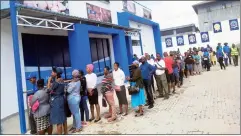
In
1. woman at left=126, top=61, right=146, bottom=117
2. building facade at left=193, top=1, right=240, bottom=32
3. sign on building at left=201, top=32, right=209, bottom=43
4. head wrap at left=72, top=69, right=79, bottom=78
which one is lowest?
woman at left=126, top=61, right=146, bottom=117

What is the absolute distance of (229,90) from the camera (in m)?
9.52

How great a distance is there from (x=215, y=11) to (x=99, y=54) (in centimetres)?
2707

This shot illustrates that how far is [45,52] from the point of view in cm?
1120

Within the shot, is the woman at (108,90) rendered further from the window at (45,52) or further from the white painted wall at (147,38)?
the white painted wall at (147,38)

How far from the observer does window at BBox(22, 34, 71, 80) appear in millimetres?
10117

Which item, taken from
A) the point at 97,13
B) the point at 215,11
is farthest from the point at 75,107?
the point at 215,11

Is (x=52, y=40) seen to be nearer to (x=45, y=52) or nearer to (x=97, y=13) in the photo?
(x=45, y=52)

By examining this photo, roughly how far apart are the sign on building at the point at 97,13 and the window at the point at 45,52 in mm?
2836

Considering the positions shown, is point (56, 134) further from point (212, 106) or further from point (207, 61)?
point (207, 61)

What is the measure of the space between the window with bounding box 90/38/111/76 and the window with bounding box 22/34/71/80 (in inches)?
107

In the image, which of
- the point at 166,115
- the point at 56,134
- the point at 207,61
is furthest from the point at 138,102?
the point at 207,61

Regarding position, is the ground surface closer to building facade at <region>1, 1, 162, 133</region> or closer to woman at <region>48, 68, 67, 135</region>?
woman at <region>48, 68, 67, 135</region>

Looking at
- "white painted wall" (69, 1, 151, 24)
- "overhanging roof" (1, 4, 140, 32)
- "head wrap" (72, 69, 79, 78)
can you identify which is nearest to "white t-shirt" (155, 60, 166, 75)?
"head wrap" (72, 69, 79, 78)

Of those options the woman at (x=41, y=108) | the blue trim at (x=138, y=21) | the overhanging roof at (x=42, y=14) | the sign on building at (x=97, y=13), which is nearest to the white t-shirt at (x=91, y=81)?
the woman at (x=41, y=108)
